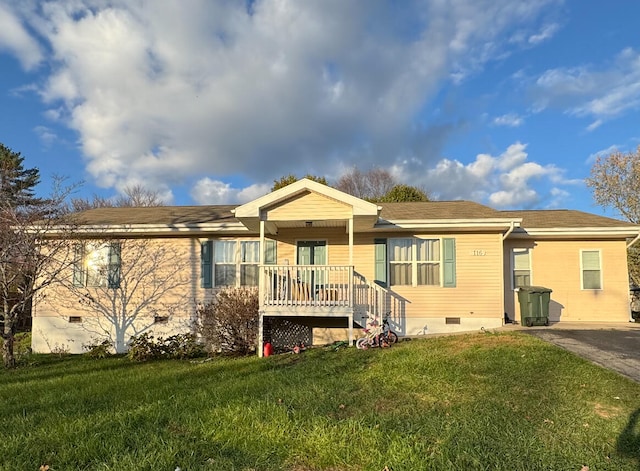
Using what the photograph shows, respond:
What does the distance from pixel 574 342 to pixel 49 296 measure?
1320 cm

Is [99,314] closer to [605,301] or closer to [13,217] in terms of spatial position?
[13,217]

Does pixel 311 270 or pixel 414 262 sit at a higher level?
pixel 414 262

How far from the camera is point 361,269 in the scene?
1144 cm

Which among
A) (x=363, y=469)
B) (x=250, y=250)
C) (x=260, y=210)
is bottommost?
(x=363, y=469)

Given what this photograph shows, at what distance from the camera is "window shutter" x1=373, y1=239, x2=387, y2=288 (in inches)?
443

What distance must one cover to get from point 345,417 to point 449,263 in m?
7.29

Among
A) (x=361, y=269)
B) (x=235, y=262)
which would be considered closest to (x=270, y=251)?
(x=235, y=262)

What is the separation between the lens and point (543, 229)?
11.5m

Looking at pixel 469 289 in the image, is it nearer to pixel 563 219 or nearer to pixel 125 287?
pixel 563 219

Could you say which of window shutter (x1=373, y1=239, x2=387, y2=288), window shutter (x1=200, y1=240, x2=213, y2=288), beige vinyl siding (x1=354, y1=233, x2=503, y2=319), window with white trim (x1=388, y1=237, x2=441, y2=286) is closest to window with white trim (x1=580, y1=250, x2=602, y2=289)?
beige vinyl siding (x1=354, y1=233, x2=503, y2=319)

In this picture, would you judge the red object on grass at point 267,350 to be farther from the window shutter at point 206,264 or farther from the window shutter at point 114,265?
the window shutter at point 114,265

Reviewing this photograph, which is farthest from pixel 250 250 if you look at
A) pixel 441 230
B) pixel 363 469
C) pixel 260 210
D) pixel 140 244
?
pixel 363 469

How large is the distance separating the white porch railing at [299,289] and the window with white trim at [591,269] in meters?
6.77

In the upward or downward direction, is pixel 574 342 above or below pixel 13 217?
below
